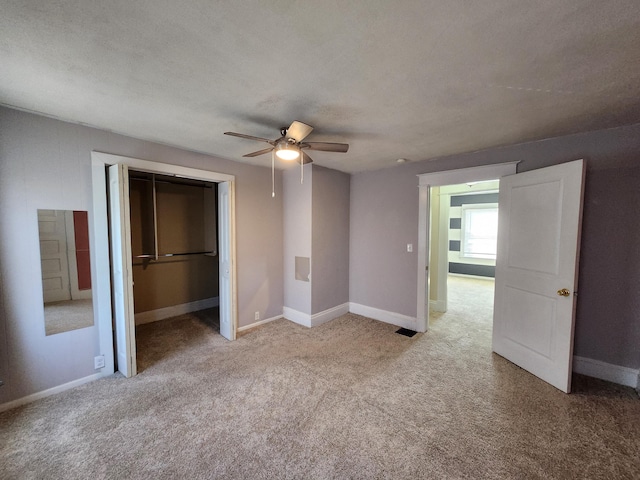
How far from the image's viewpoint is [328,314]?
13.3ft

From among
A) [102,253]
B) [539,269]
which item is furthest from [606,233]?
[102,253]

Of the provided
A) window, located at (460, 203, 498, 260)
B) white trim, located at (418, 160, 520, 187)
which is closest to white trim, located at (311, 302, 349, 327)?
white trim, located at (418, 160, 520, 187)

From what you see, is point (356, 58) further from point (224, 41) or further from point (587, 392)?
point (587, 392)

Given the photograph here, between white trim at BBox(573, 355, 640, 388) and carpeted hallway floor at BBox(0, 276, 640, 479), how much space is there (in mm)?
147

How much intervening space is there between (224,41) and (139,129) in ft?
5.72

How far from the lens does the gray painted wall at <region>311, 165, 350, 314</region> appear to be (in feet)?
12.6

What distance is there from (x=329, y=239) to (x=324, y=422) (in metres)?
2.53

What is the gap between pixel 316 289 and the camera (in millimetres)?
3871

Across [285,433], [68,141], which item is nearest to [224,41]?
[68,141]

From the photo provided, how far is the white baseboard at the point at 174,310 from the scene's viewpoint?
3956mm

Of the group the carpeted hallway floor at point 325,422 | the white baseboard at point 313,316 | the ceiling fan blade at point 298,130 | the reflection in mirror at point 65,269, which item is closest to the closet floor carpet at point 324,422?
the carpeted hallway floor at point 325,422

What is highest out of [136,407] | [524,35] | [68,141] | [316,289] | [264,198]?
[524,35]

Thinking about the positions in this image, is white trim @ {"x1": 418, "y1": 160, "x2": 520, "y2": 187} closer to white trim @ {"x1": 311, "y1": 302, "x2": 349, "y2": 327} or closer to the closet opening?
white trim @ {"x1": 311, "y1": 302, "x2": 349, "y2": 327}

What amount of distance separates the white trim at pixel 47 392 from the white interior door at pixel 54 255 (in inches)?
31.2
